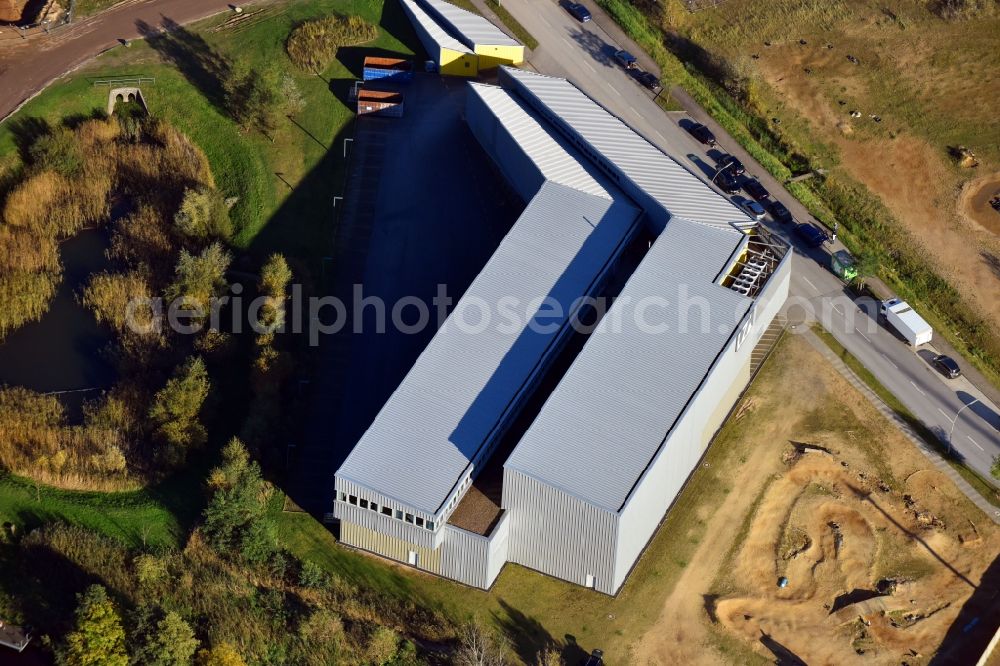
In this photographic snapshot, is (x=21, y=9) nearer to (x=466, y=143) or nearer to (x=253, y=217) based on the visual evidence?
(x=253, y=217)

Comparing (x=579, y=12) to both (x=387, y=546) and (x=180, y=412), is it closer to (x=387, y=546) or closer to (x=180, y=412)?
(x=180, y=412)

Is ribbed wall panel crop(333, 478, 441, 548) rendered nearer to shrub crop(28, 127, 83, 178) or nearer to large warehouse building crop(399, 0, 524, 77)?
shrub crop(28, 127, 83, 178)

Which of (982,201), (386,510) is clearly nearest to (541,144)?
(386,510)

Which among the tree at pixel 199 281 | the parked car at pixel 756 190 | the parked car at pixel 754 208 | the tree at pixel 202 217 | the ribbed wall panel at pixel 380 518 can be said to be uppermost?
the parked car at pixel 756 190

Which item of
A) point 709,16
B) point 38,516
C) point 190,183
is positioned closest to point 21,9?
point 190,183

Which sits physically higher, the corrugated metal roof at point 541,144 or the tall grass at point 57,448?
the corrugated metal roof at point 541,144

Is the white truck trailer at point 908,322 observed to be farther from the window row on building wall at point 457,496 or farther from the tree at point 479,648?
the tree at point 479,648

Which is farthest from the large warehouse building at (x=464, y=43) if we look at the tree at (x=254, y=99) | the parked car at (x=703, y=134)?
the parked car at (x=703, y=134)
